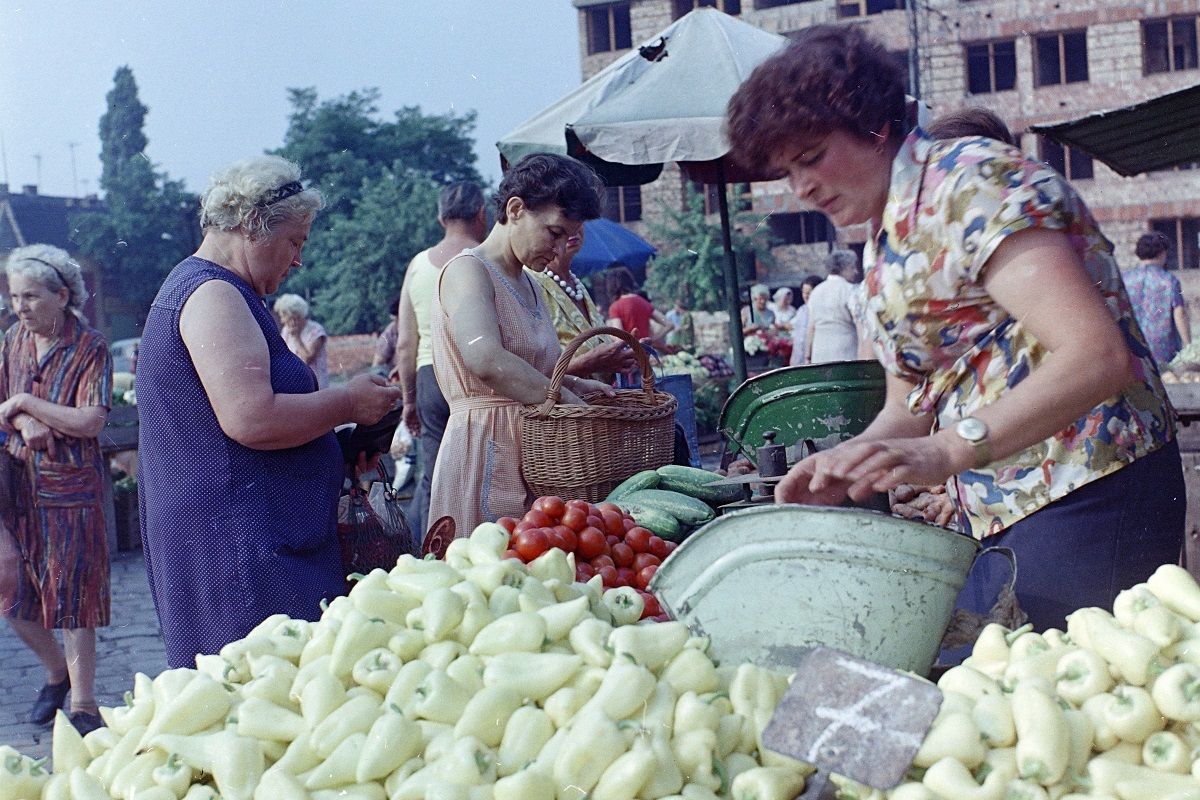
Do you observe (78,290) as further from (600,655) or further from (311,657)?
(600,655)

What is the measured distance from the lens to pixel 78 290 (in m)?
4.55

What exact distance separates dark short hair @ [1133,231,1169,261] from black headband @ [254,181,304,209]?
20.2 ft

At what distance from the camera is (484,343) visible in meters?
3.08

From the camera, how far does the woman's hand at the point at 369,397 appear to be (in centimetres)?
265

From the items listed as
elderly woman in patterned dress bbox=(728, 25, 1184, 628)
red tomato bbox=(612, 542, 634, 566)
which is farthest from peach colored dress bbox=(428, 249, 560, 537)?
elderly woman in patterned dress bbox=(728, 25, 1184, 628)

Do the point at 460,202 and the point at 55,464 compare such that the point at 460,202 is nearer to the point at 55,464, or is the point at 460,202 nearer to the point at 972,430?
the point at 55,464

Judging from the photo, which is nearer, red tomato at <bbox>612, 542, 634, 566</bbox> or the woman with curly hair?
the woman with curly hair

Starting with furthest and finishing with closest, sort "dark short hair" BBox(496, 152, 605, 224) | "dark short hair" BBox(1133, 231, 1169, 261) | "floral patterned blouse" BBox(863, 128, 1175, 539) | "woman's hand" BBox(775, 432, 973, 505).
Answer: "dark short hair" BBox(1133, 231, 1169, 261)
"dark short hair" BBox(496, 152, 605, 224)
"floral patterned blouse" BBox(863, 128, 1175, 539)
"woman's hand" BBox(775, 432, 973, 505)

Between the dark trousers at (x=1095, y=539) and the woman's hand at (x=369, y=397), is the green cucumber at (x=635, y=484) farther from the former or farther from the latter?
the dark trousers at (x=1095, y=539)

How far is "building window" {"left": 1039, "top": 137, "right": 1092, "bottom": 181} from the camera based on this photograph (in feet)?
84.8

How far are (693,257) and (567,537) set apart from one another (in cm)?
2772

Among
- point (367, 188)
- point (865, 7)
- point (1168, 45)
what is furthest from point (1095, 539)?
point (367, 188)

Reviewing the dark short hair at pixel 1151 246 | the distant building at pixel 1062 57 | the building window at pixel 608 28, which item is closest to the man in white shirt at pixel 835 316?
the dark short hair at pixel 1151 246

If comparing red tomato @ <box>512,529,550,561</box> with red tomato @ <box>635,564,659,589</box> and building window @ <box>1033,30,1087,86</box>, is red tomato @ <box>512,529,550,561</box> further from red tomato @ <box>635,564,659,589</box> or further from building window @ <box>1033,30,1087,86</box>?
building window @ <box>1033,30,1087,86</box>
